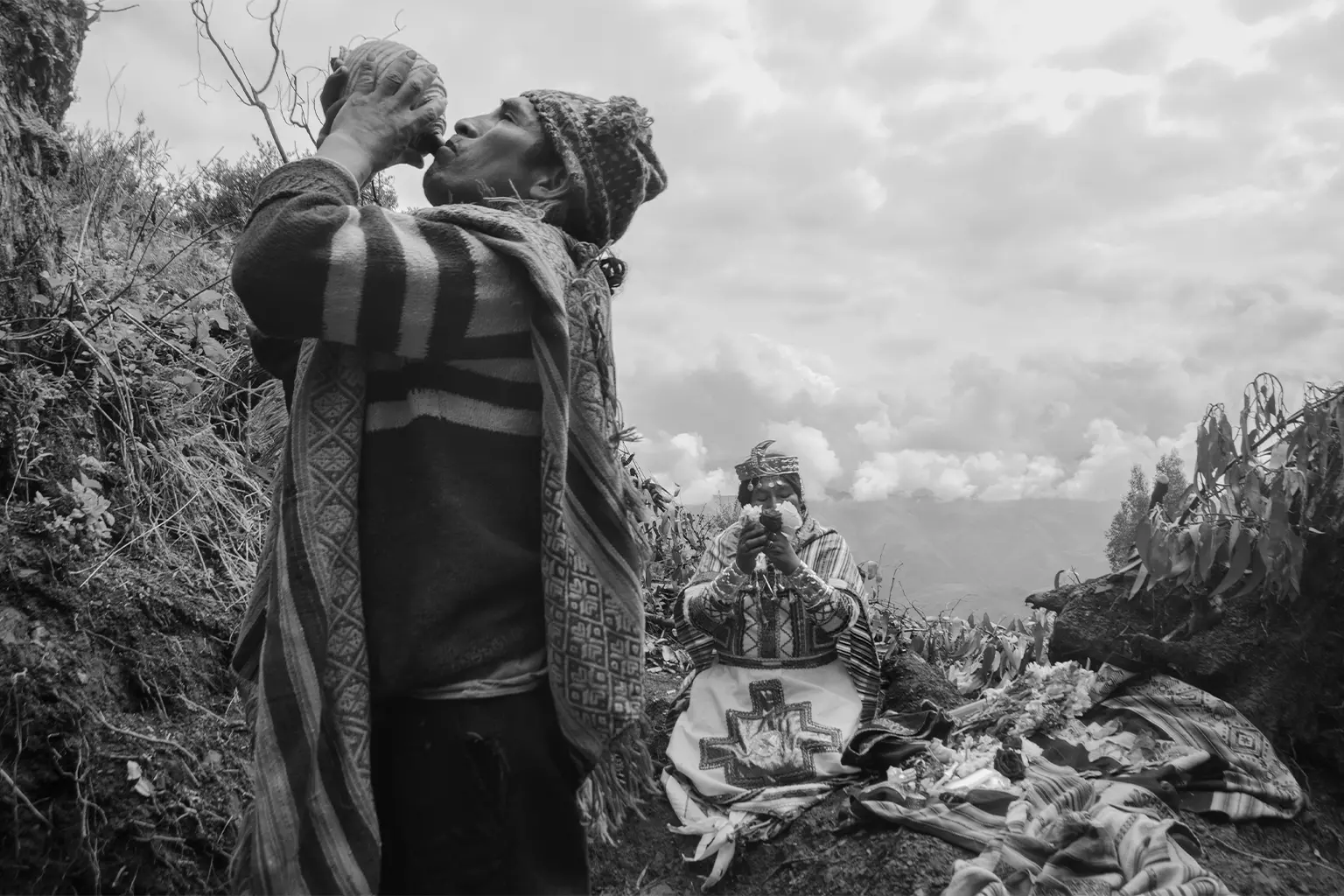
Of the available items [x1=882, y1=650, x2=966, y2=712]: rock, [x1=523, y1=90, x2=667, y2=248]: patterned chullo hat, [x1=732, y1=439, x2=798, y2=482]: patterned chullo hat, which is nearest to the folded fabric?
[x1=882, y1=650, x2=966, y2=712]: rock

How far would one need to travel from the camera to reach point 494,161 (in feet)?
5.24

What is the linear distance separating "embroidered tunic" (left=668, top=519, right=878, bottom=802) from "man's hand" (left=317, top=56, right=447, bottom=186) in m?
3.45

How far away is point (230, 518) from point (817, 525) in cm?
314

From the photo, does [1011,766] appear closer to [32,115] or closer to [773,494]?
[773,494]

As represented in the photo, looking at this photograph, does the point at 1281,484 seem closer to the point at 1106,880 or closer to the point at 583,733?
the point at 1106,880

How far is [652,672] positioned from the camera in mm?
6039

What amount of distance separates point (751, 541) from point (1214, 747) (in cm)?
217

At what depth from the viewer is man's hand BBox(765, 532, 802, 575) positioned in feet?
14.4

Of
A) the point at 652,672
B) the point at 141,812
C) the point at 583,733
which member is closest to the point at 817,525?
the point at 652,672

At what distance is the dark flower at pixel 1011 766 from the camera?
3.78m

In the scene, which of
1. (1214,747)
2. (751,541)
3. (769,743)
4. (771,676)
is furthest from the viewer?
(771,676)

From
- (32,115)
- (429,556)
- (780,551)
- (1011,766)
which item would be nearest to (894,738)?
(1011,766)

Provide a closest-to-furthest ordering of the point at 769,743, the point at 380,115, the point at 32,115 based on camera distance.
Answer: the point at 380,115
the point at 32,115
the point at 769,743

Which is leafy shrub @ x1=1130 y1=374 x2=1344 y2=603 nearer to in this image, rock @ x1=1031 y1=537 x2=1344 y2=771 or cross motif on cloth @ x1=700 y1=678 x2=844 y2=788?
rock @ x1=1031 y1=537 x2=1344 y2=771
